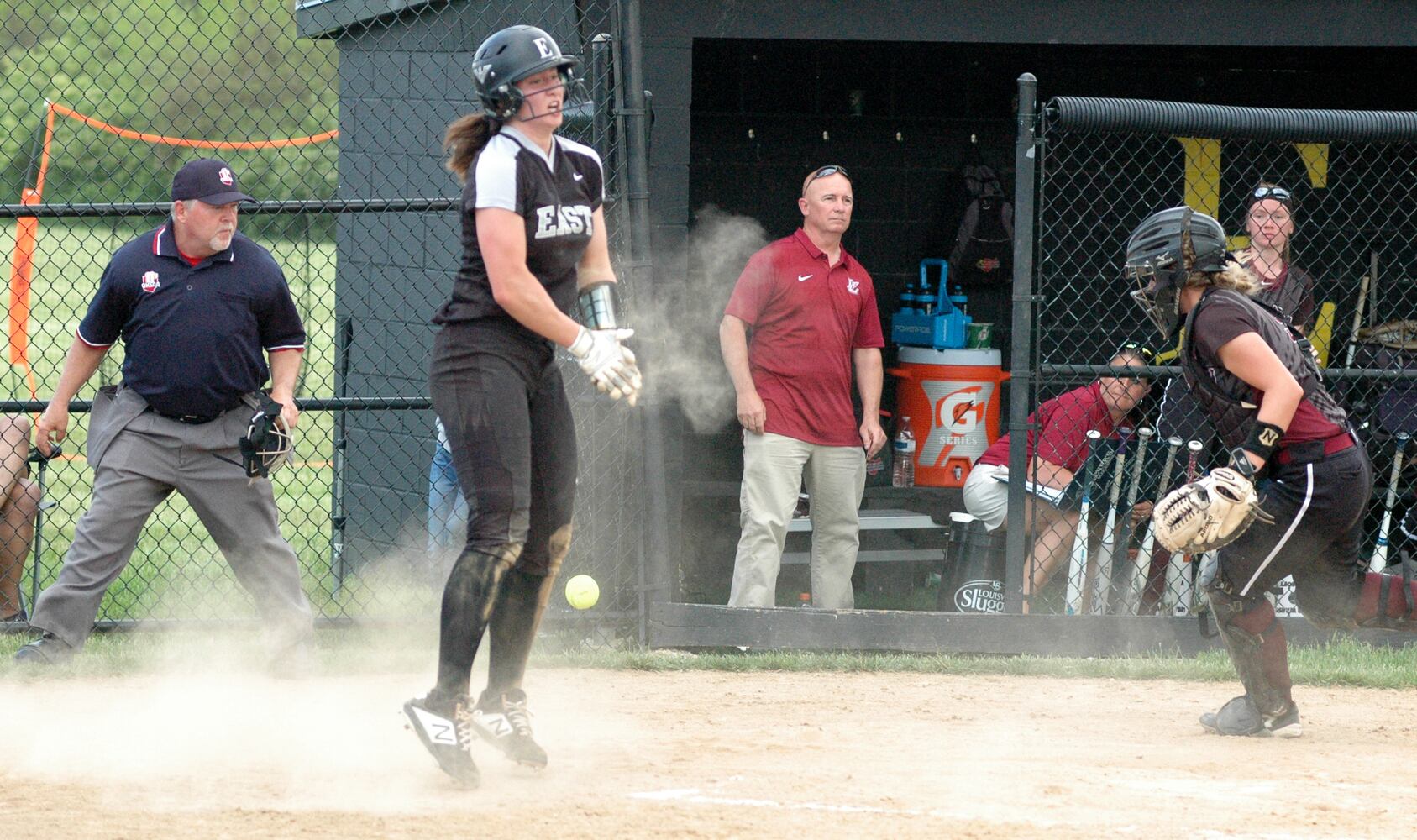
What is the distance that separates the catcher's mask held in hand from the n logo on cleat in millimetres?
1741

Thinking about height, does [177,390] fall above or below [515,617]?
above

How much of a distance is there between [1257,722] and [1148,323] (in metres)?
4.57

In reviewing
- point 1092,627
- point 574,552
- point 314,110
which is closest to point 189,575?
point 574,552

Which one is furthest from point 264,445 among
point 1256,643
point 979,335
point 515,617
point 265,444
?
point 979,335

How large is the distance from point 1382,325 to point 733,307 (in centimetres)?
346

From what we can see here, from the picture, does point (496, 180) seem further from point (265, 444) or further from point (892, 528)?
point (892, 528)

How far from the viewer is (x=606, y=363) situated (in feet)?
13.6

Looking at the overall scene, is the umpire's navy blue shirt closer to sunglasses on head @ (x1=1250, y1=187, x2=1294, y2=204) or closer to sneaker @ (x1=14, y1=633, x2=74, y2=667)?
sneaker @ (x1=14, y1=633, x2=74, y2=667)

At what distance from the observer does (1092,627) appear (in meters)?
6.49

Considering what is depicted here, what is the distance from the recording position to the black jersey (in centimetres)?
410

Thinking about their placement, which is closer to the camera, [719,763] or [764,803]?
[764,803]

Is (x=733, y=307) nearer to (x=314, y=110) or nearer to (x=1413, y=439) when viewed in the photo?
A: (x=1413, y=439)

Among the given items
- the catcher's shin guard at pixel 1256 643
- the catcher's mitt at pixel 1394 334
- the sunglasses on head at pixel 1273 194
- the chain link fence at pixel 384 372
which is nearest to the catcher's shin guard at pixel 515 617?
the chain link fence at pixel 384 372

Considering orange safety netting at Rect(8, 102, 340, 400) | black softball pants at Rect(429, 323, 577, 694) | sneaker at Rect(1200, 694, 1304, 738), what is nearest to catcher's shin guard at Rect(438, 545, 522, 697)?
black softball pants at Rect(429, 323, 577, 694)
